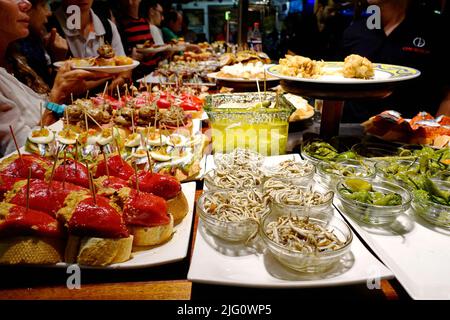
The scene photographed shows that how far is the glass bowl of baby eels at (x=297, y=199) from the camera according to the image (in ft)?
4.90

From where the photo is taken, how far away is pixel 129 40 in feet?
23.8

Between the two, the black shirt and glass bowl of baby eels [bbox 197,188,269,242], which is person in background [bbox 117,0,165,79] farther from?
glass bowl of baby eels [bbox 197,188,269,242]

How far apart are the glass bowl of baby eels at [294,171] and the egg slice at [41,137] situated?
5.40 ft

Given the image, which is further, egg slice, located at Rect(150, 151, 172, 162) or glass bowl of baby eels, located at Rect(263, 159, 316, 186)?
egg slice, located at Rect(150, 151, 172, 162)

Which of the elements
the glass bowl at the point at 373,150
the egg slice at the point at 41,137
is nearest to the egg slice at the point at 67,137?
the egg slice at the point at 41,137

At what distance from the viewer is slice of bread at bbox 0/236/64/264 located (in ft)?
4.20

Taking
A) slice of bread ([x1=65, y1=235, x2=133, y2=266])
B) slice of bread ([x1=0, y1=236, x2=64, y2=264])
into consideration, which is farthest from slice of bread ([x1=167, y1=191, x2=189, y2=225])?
slice of bread ([x1=0, y1=236, x2=64, y2=264])

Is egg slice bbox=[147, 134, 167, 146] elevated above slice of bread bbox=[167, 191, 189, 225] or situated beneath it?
elevated above

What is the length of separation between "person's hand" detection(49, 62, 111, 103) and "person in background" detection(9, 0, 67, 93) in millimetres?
248

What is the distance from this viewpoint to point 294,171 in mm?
1869

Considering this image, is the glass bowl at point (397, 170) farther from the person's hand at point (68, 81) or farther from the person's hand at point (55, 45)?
the person's hand at point (55, 45)

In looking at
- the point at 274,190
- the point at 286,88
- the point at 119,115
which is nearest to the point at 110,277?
the point at 274,190

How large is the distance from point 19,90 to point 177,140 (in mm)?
1879
